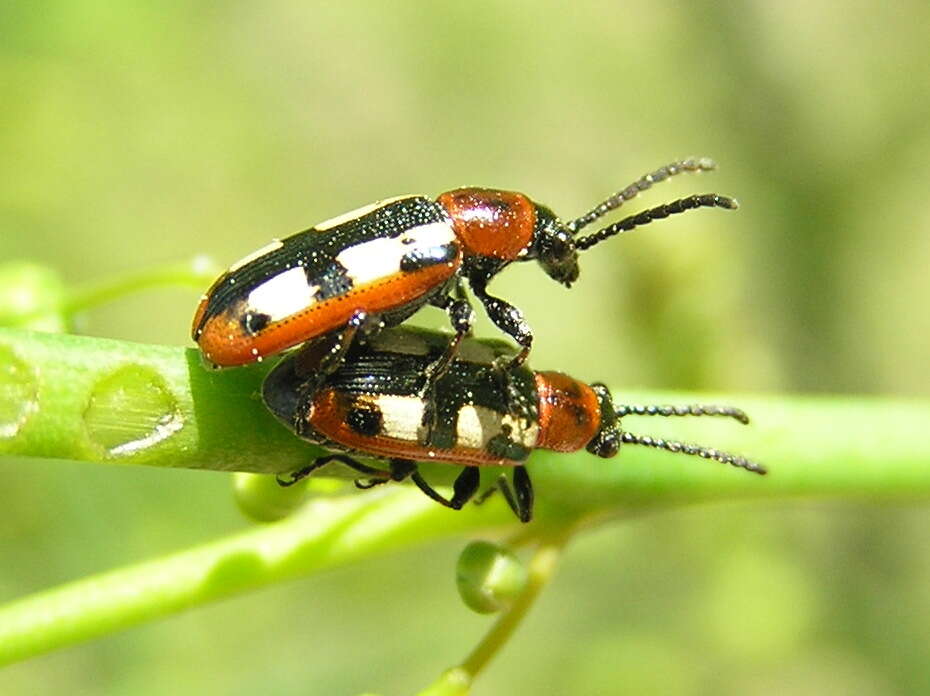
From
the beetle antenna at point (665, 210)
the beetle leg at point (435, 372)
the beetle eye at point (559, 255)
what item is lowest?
the beetle leg at point (435, 372)

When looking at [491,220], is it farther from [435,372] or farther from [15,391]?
[15,391]

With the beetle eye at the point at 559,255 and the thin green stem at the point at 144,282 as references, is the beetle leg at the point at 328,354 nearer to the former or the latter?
the thin green stem at the point at 144,282

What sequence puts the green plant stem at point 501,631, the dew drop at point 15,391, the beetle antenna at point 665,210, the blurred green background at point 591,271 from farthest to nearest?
the blurred green background at point 591,271 < the beetle antenna at point 665,210 < the green plant stem at point 501,631 < the dew drop at point 15,391

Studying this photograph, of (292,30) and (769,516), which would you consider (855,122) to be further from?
(292,30)

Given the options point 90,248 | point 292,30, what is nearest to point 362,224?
point 90,248

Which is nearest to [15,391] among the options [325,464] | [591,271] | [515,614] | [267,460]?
[267,460]

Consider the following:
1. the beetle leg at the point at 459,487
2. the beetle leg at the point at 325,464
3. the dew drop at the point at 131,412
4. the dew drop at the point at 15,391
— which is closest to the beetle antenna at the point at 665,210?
the beetle leg at the point at 459,487
